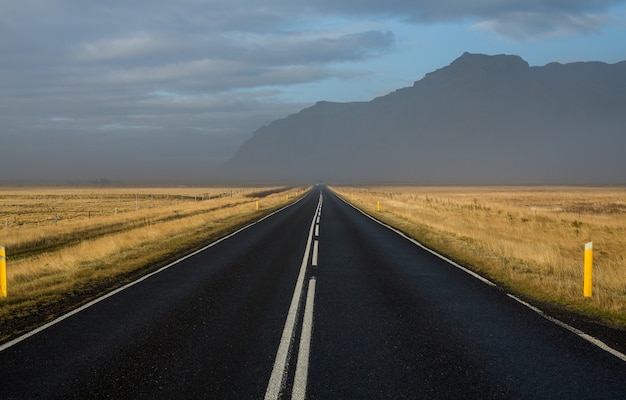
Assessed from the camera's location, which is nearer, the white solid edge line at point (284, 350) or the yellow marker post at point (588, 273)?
the white solid edge line at point (284, 350)

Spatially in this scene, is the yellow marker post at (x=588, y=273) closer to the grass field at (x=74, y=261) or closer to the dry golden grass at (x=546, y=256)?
the dry golden grass at (x=546, y=256)

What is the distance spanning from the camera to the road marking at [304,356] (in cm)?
448

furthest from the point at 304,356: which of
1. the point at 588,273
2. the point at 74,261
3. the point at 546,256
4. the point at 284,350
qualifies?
the point at 74,261

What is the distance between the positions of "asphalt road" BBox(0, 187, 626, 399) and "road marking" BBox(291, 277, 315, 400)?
21 millimetres

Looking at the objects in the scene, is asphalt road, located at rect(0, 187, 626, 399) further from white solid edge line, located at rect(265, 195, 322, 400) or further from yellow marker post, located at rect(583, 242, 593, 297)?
yellow marker post, located at rect(583, 242, 593, 297)

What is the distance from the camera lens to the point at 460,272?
1118 centimetres

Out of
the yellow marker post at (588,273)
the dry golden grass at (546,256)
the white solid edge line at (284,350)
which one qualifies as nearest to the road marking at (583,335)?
the dry golden grass at (546,256)

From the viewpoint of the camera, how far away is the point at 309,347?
5727 millimetres

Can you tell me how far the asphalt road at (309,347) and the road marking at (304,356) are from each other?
21mm

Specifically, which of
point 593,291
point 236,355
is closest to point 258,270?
point 236,355

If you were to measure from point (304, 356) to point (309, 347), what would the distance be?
32cm

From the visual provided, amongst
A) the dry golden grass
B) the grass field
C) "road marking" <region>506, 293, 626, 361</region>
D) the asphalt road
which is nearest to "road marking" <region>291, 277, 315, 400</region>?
the asphalt road

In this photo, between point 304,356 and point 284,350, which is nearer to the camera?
point 304,356

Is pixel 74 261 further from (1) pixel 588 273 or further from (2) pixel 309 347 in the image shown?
(1) pixel 588 273
